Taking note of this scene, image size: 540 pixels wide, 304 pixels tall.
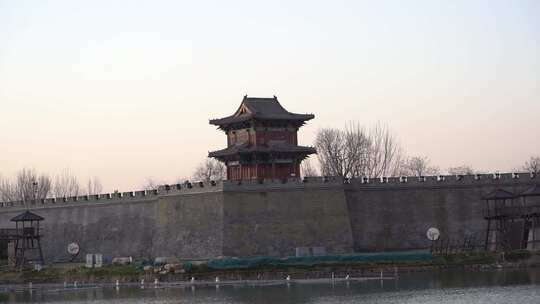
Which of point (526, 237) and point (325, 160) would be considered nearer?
point (526, 237)

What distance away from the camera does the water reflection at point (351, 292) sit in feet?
131

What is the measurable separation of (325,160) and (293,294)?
34.3 meters

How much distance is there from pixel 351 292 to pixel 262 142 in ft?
58.0

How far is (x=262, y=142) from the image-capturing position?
58.8 m

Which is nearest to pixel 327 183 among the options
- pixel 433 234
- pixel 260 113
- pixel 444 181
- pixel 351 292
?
pixel 260 113

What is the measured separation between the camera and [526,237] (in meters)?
54.3

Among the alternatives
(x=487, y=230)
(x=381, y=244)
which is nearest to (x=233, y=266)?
(x=381, y=244)

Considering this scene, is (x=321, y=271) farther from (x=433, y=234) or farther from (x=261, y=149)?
(x=261, y=149)

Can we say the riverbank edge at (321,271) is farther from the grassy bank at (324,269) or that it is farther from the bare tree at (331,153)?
the bare tree at (331,153)

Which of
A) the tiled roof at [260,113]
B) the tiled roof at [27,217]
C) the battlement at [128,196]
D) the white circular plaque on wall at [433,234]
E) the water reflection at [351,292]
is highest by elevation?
the tiled roof at [260,113]

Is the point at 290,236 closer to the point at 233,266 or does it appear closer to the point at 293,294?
the point at 233,266

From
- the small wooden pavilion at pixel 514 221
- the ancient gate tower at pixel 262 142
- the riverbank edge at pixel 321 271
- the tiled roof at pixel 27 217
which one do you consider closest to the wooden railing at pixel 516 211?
the small wooden pavilion at pixel 514 221

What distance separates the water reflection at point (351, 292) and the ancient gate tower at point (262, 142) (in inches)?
446

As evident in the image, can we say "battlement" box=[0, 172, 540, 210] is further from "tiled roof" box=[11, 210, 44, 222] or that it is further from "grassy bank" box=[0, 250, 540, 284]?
"grassy bank" box=[0, 250, 540, 284]
